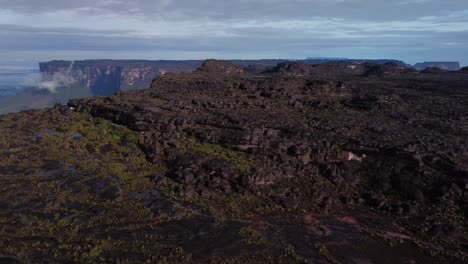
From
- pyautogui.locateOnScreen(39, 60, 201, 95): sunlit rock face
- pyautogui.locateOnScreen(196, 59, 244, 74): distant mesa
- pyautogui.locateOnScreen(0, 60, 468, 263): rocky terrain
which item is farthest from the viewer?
pyautogui.locateOnScreen(39, 60, 201, 95): sunlit rock face

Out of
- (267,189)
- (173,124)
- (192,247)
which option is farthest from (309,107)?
(192,247)

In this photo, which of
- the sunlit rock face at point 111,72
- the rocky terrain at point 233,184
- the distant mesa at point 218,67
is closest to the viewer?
the rocky terrain at point 233,184

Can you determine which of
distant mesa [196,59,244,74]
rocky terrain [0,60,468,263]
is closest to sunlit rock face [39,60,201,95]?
distant mesa [196,59,244,74]

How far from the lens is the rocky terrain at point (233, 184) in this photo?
18.3 metres

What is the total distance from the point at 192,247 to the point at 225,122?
51.0 ft

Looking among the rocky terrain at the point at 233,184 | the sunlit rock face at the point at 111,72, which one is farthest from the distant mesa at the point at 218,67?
the sunlit rock face at the point at 111,72

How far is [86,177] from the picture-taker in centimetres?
2484

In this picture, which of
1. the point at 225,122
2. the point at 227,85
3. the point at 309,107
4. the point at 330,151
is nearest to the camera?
the point at 330,151

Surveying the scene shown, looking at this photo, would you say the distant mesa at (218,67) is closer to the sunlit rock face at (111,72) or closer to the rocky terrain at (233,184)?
the rocky terrain at (233,184)

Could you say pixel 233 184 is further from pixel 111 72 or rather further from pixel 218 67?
pixel 111 72

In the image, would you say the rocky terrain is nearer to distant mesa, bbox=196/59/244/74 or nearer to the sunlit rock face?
distant mesa, bbox=196/59/244/74

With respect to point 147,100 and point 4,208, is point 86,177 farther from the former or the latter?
point 147,100

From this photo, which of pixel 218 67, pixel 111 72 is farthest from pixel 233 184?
pixel 111 72

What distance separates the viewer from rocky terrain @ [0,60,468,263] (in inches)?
720
